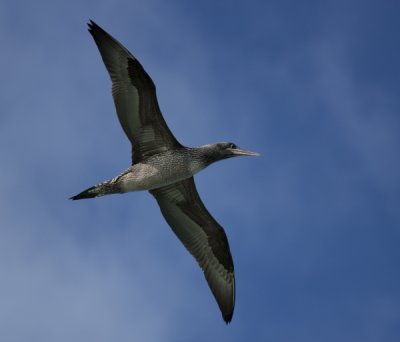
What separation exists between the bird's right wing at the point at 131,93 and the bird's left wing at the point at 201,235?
169 cm

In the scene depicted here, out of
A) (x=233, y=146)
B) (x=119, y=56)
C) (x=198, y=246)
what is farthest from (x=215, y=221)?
(x=119, y=56)

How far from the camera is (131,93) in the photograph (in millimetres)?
16891

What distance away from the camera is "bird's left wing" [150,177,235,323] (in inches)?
730

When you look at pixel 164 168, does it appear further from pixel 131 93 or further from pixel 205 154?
pixel 131 93

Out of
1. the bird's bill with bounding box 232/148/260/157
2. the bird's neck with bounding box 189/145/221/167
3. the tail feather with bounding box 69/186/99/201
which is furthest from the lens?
the bird's bill with bounding box 232/148/260/157

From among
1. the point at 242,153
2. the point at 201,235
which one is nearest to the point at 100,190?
the point at 201,235

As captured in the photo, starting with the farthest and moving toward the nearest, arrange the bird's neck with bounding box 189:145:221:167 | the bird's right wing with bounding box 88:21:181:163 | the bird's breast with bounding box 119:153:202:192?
the bird's neck with bounding box 189:145:221:167 → the bird's breast with bounding box 119:153:202:192 → the bird's right wing with bounding box 88:21:181:163

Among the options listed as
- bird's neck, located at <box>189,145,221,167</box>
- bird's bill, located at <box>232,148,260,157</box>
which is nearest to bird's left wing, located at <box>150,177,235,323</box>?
bird's neck, located at <box>189,145,221,167</box>

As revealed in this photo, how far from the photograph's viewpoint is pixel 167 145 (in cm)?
1761

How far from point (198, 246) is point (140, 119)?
3.83 metres

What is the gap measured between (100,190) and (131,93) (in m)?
2.36

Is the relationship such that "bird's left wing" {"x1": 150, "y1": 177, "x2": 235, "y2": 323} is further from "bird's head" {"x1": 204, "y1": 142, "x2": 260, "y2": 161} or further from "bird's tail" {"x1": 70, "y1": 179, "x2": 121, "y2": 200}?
"bird's tail" {"x1": 70, "y1": 179, "x2": 121, "y2": 200}

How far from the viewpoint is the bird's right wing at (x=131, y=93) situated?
55.0ft

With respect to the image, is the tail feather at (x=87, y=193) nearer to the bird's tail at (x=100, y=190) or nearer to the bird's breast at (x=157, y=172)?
the bird's tail at (x=100, y=190)
